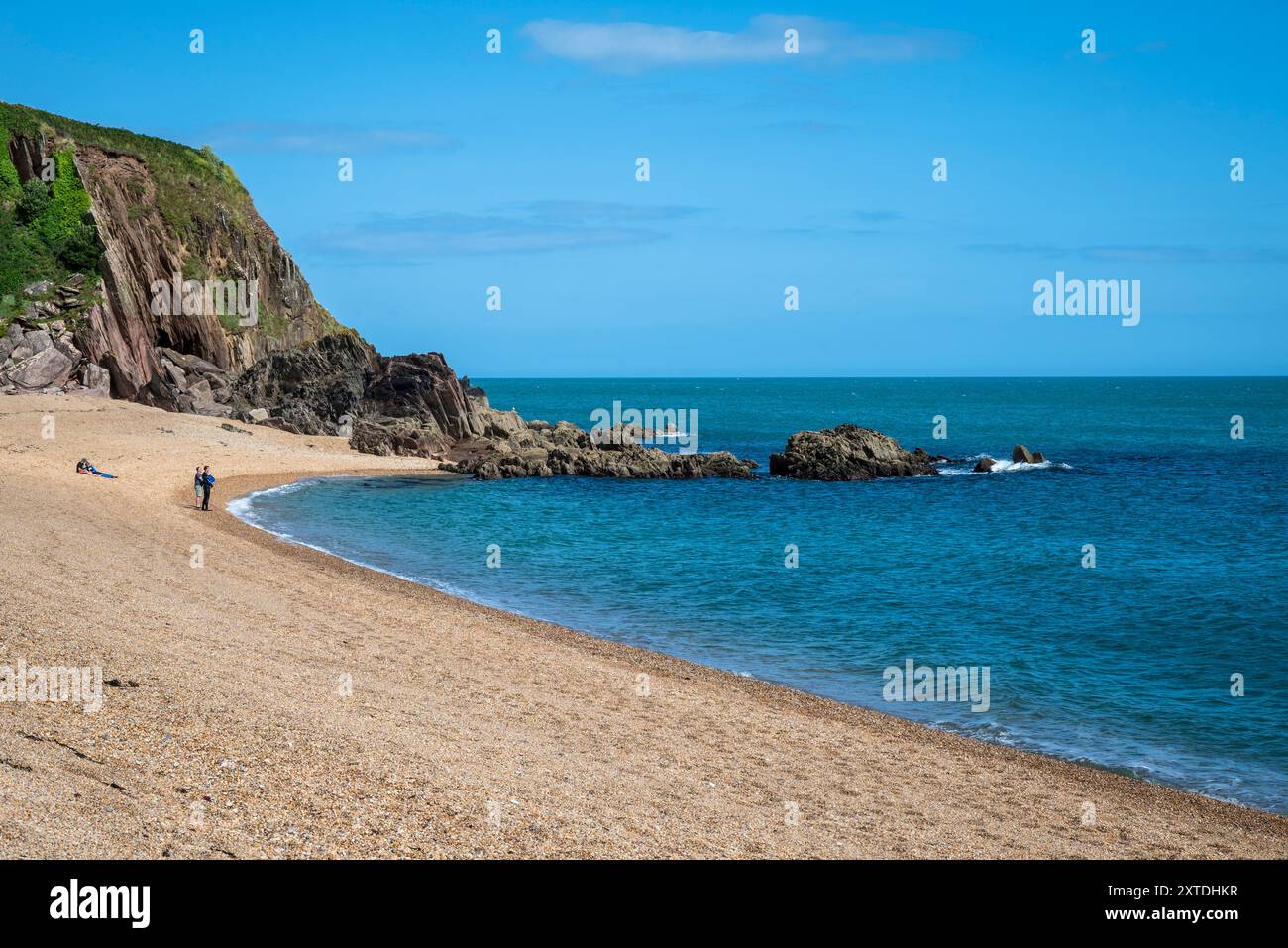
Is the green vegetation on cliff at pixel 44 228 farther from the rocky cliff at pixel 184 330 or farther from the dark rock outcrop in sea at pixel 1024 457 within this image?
the dark rock outcrop in sea at pixel 1024 457

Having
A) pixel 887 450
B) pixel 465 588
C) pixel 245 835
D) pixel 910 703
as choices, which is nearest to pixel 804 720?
pixel 910 703

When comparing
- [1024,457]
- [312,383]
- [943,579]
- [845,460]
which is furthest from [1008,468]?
[312,383]

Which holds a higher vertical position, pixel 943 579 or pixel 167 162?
pixel 167 162

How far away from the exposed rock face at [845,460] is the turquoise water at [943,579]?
2340 millimetres

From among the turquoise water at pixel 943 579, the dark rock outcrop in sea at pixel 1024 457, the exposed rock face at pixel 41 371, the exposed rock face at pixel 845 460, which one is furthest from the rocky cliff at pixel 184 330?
the dark rock outcrop in sea at pixel 1024 457

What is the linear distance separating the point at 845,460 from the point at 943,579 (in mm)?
27020

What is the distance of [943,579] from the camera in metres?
29.6

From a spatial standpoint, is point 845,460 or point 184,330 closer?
point 845,460

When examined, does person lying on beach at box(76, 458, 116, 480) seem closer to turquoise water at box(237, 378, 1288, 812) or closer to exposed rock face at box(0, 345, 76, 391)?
turquoise water at box(237, 378, 1288, 812)

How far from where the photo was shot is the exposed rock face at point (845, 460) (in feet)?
184

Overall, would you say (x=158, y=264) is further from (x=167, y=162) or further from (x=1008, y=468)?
(x=1008, y=468)

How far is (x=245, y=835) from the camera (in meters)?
9.09

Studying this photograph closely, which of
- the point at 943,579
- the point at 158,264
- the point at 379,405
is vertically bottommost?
the point at 943,579

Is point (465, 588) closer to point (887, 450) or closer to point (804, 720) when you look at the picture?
point (804, 720)
